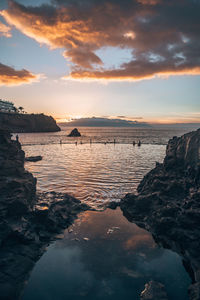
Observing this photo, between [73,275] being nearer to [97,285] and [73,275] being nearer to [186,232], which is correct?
[97,285]

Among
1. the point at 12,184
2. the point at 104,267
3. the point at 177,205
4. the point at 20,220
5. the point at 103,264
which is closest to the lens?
the point at 104,267

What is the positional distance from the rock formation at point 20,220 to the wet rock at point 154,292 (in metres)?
5.39

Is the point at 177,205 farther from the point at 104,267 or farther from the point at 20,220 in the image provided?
the point at 20,220

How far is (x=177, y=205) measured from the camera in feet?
42.1

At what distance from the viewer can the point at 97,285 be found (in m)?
8.17

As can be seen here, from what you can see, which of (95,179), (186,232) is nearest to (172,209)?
(186,232)

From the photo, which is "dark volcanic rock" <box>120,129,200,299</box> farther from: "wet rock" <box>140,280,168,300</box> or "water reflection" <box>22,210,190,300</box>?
"wet rock" <box>140,280,168,300</box>

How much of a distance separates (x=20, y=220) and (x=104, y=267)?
6.02 meters

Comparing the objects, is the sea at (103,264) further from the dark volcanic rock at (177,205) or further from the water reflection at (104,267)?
the dark volcanic rock at (177,205)

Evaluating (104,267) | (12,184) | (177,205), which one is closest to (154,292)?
(104,267)

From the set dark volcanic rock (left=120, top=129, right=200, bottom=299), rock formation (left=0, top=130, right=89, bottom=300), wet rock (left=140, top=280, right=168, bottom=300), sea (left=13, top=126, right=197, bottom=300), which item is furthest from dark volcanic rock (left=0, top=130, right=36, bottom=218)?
wet rock (left=140, top=280, right=168, bottom=300)

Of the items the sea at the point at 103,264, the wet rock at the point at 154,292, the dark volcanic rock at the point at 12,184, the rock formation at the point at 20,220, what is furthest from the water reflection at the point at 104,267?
the dark volcanic rock at the point at 12,184

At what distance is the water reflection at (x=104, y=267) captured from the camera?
25.9ft

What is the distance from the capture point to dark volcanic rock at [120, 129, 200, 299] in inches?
404
